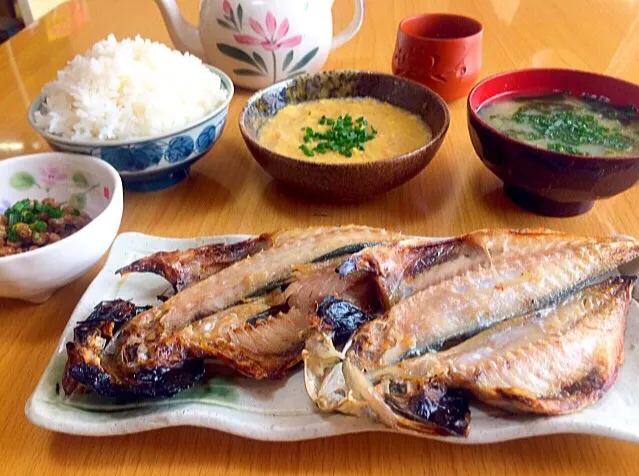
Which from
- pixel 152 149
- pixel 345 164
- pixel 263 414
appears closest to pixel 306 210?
pixel 345 164

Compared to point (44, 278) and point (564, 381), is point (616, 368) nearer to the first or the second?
point (564, 381)


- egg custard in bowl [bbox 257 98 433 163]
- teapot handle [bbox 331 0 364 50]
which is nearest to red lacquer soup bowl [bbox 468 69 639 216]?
egg custard in bowl [bbox 257 98 433 163]

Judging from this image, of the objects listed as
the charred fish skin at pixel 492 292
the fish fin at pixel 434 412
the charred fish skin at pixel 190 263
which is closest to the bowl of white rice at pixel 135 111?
the charred fish skin at pixel 190 263

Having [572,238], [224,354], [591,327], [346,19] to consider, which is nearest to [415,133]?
[572,238]

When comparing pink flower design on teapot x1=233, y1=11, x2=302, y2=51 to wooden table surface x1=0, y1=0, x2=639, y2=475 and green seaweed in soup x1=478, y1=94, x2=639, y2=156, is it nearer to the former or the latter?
wooden table surface x1=0, y1=0, x2=639, y2=475

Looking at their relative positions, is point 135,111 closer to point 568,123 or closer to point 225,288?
point 225,288

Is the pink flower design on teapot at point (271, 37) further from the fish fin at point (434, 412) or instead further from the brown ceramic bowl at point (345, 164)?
the fish fin at point (434, 412)
